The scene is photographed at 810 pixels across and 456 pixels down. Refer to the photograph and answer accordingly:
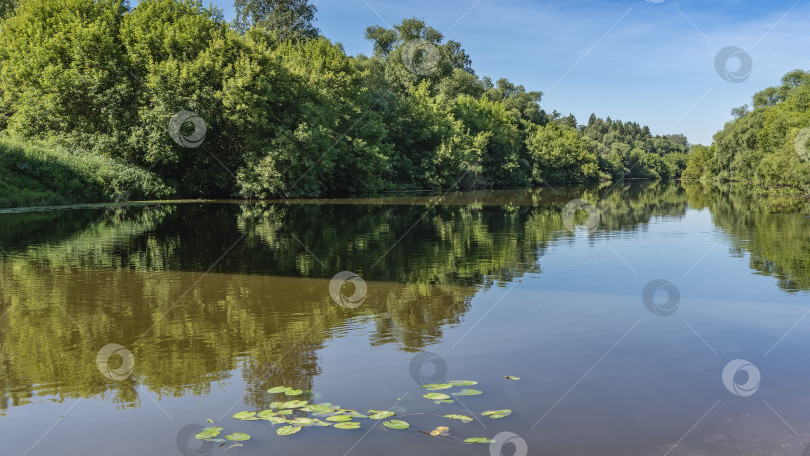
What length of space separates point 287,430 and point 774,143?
76.0m

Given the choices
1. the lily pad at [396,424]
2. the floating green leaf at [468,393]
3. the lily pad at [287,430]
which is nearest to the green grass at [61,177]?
the lily pad at [287,430]

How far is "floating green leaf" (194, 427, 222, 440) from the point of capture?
17.5 ft

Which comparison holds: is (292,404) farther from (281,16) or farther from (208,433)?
(281,16)

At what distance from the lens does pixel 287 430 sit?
17.6 feet

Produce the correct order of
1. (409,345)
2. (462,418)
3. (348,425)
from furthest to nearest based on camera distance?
(409,345)
(462,418)
(348,425)

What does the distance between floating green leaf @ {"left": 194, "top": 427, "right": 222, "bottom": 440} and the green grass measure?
31.1 metres

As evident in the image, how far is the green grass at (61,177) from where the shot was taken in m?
32.8

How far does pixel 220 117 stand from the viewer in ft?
148

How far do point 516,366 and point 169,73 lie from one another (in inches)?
1598

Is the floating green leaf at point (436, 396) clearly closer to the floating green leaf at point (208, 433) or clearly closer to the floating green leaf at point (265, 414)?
the floating green leaf at point (265, 414)

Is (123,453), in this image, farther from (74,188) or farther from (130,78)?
(130,78)

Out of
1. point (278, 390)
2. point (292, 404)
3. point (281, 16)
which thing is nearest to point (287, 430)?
point (292, 404)

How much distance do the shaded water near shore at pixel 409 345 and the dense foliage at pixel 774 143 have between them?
38.4 meters

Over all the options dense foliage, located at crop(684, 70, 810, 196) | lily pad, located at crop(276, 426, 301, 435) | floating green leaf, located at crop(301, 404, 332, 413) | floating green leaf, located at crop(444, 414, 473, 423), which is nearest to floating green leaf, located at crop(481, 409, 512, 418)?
floating green leaf, located at crop(444, 414, 473, 423)
